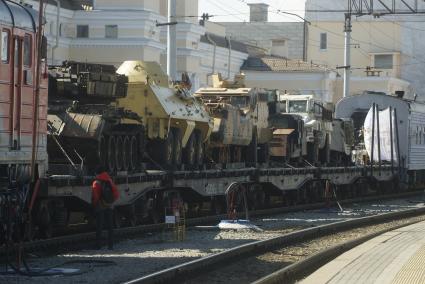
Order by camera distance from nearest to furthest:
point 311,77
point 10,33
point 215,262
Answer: point 215,262 → point 10,33 → point 311,77

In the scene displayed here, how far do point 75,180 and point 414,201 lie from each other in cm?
1917

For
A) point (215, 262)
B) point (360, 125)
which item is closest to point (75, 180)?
point (215, 262)

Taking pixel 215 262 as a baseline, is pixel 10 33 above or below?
above

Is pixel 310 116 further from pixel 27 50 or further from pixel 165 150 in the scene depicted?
pixel 27 50

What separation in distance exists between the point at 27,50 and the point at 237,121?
12.1 meters

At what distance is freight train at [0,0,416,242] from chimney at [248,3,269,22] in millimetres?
56318

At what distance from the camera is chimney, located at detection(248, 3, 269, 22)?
9112 centimetres

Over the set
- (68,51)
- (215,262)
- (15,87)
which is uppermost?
(68,51)

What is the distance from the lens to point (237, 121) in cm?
2792

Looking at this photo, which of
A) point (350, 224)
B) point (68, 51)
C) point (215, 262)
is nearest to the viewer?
point (215, 262)

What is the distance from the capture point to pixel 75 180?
1812 centimetres

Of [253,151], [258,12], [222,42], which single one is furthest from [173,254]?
[258,12]

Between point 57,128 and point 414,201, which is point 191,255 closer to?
point 57,128

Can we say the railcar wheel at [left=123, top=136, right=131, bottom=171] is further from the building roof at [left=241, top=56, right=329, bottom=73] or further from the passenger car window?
the building roof at [left=241, top=56, right=329, bottom=73]
